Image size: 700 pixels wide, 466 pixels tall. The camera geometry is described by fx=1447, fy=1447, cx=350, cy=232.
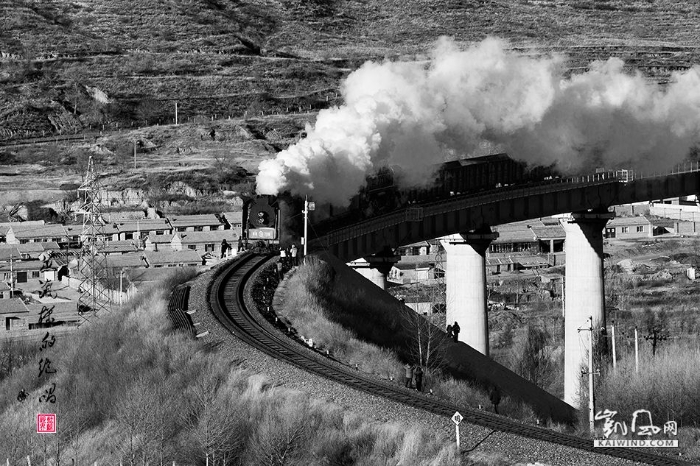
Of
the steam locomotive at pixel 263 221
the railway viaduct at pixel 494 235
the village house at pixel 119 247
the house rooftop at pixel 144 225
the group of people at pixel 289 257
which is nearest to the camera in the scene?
the group of people at pixel 289 257

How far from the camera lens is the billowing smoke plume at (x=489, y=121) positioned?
66000mm

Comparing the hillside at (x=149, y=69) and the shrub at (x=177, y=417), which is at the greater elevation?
the hillside at (x=149, y=69)

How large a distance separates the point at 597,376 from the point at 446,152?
62.0 feet

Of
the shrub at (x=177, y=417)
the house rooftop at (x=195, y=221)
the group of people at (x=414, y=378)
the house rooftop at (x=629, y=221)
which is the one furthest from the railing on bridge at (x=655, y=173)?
the group of people at (x=414, y=378)

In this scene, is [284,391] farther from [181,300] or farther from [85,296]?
[85,296]

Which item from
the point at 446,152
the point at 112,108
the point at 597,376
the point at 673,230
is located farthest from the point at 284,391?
the point at 112,108

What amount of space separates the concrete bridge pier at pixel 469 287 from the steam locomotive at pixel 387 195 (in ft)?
8.52

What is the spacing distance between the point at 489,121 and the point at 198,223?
35.5 metres

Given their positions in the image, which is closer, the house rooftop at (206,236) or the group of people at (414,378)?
the group of people at (414,378)

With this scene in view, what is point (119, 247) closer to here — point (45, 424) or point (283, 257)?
point (283, 257)

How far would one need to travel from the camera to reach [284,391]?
34.8 metres

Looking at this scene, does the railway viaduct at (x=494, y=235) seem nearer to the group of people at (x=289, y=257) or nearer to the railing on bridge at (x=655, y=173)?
the railing on bridge at (x=655, y=173)

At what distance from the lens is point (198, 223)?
350 ft

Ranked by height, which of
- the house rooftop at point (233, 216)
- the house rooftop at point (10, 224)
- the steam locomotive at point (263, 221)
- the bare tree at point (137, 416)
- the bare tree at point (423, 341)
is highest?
the house rooftop at point (233, 216)
